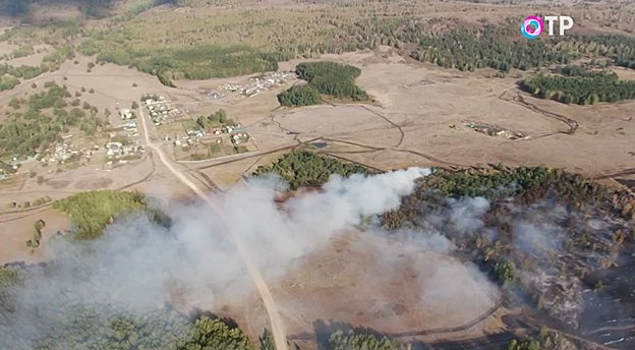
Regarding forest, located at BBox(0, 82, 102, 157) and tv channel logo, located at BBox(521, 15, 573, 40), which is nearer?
forest, located at BBox(0, 82, 102, 157)

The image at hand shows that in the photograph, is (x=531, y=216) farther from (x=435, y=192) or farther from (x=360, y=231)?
(x=360, y=231)

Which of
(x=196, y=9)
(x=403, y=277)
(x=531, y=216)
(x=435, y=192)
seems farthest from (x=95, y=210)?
(x=196, y=9)

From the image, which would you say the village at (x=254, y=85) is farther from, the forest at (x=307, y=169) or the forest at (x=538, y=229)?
the forest at (x=538, y=229)

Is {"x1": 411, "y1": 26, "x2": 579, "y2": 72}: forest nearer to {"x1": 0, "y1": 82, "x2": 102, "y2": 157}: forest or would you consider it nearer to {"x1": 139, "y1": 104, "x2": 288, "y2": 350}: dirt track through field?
{"x1": 139, "y1": 104, "x2": 288, "y2": 350}: dirt track through field

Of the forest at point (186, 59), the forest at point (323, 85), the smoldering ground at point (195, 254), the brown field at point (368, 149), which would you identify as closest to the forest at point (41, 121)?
the brown field at point (368, 149)

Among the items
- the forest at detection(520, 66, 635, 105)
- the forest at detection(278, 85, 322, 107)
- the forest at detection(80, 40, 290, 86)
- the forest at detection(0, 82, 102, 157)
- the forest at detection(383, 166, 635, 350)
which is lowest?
the forest at detection(383, 166, 635, 350)

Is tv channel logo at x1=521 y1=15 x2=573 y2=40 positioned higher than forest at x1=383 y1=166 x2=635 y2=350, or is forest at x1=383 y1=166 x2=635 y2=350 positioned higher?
tv channel logo at x1=521 y1=15 x2=573 y2=40

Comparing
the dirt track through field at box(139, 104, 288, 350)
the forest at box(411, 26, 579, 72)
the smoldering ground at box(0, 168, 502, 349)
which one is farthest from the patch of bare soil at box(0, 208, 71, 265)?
the forest at box(411, 26, 579, 72)
